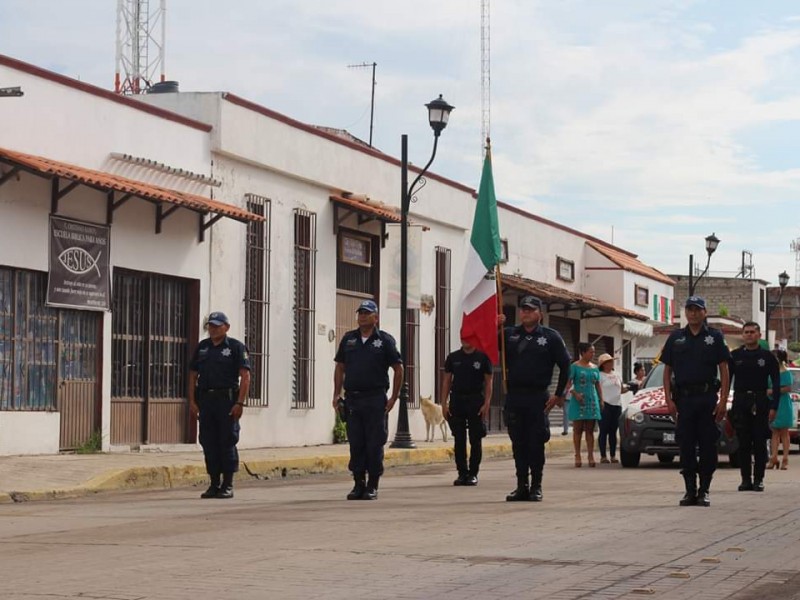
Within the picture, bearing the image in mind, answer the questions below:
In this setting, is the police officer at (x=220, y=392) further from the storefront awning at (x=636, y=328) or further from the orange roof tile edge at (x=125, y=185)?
the storefront awning at (x=636, y=328)

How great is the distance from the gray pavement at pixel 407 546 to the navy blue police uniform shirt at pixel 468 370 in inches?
55.5

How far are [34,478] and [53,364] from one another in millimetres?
3761

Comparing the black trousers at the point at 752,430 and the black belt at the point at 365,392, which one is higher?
the black belt at the point at 365,392

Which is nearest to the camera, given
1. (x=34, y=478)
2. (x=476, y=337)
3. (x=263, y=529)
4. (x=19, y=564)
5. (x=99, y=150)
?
(x=19, y=564)

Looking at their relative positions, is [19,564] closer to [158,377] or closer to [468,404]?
[468,404]

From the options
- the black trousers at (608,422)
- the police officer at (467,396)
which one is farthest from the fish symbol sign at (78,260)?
the black trousers at (608,422)

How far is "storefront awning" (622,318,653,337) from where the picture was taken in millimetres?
42812

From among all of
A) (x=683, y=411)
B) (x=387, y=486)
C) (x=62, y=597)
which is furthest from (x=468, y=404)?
(x=62, y=597)

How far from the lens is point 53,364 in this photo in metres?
19.8

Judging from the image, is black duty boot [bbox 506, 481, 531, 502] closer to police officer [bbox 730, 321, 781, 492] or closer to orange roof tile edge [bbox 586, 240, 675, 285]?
police officer [bbox 730, 321, 781, 492]

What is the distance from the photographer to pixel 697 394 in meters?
13.5

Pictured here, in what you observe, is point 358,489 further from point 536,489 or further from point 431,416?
point 431,416

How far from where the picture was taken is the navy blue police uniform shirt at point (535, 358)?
45.4 ft

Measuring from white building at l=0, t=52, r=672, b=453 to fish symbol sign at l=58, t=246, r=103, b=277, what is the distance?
451 millimetres
